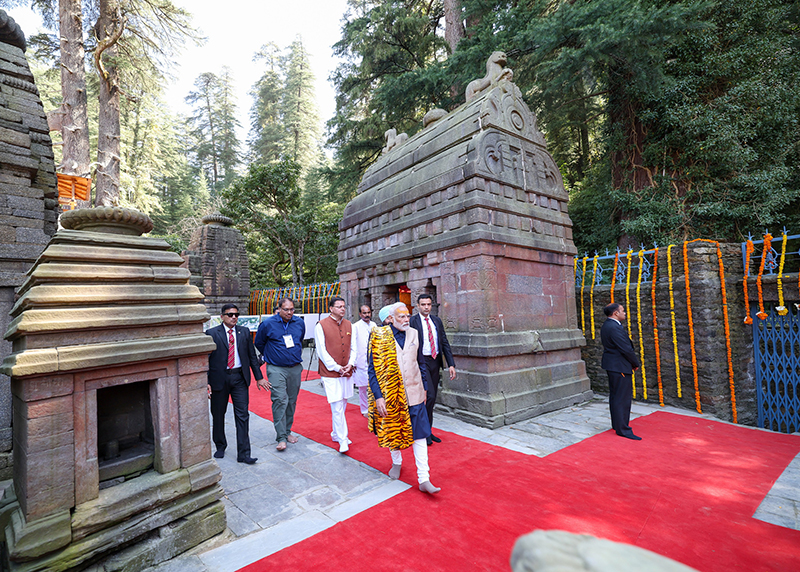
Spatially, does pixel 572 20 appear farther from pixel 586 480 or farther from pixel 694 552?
pixel 694 552

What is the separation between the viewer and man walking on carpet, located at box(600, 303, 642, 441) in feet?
17.1

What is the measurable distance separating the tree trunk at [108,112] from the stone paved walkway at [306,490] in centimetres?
1518

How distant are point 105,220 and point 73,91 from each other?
16.2m

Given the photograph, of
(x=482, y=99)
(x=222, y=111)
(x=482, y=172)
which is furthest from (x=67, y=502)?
(x=222, y=111)

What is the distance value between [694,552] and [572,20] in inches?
414

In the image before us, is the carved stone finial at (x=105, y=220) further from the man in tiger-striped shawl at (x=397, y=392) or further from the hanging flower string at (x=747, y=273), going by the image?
the hanging flower string at (x=747, y=273)

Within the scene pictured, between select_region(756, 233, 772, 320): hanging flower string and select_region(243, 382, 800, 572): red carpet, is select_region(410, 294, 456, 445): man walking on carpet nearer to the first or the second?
select_region(243, 382, 800, 572): red carpet

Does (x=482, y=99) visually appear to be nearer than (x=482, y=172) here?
No

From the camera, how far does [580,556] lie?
0.93 m

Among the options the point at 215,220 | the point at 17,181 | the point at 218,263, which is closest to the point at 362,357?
the point at 17,181

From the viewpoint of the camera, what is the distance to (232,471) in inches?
166

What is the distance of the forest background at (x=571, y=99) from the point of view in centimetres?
916

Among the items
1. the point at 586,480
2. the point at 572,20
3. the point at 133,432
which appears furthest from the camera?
the point at 572,20

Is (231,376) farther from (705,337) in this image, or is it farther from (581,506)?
(705,337)
